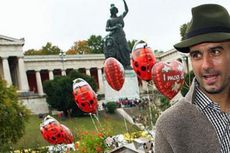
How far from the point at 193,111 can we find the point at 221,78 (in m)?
0.19

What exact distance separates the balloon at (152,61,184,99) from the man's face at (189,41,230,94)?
353 inches

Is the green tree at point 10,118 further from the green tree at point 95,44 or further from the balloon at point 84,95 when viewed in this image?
the green tree at point 95,44

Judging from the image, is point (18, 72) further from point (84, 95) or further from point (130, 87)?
point (84, 95)

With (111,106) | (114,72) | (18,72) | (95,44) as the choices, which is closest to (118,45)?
(111,106)

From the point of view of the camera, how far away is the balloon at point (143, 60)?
11523mm

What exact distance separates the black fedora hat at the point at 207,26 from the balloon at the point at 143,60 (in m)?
9.33

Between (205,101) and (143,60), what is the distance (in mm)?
9409

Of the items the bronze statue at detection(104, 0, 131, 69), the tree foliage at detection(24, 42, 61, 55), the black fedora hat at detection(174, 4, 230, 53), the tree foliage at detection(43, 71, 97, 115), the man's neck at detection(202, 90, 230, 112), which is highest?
the tree foliage at detection(24, 42, 61, 55)

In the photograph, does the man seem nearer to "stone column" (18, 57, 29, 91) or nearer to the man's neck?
the man's neck

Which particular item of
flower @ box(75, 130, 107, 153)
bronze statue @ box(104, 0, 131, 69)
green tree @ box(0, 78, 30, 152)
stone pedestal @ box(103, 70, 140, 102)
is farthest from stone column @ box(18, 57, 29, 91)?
flower @ box(75, 130, 107, 153)

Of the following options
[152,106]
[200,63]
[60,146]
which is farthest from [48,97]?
[200,63]

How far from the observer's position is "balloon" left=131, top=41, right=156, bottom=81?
454 inches

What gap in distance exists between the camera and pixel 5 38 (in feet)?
197

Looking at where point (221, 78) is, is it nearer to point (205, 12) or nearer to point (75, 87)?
point (205, 12)
